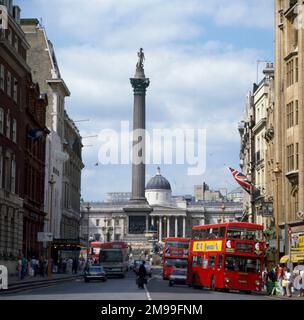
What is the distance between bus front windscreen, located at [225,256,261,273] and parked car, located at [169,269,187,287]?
48.0ft

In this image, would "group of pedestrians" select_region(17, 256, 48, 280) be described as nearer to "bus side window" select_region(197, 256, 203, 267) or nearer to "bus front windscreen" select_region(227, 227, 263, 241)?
"bus side window" select_region(197, 256, 203, 267)

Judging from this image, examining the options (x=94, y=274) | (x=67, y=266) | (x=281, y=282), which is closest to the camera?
(x=281, y=282)

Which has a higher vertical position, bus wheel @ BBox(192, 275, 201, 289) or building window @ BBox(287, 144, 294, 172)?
building window @ BBox(287, 144, 294, 172)

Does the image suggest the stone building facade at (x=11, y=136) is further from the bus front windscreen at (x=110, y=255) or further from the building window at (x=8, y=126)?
the bus front windscreen at (x=110, y=255)

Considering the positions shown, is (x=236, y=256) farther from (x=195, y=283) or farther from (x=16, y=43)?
(x=16, y=43)

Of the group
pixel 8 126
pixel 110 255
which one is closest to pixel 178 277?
pixel 8 126

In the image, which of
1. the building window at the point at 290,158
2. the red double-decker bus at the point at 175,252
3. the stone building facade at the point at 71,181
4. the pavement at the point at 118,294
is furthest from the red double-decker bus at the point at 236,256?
the stone building facade at the point at 71,181

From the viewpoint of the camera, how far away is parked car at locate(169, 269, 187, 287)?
70.5m

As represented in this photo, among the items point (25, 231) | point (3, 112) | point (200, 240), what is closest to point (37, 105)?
point (25, 231)

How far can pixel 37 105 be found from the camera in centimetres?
9450

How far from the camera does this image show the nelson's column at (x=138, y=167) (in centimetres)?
17138

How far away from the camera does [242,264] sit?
56.3 m

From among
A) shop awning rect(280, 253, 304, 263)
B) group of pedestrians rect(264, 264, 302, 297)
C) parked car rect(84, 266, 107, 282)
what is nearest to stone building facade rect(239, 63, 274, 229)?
shop awning rect(280, 253, 304, 263)

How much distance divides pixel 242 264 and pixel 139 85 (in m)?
124
